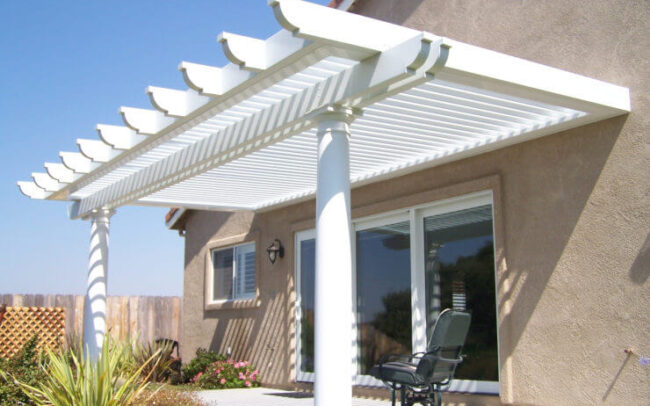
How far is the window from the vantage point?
13914 millimetres

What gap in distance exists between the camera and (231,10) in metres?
17.2

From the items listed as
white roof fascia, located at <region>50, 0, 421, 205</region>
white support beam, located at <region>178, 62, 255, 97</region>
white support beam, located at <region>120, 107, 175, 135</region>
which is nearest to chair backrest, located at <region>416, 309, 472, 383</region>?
white roof fascia, located at <region>50, 0, 421, 205</region>

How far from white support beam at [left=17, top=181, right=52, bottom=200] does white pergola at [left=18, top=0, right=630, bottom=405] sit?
1.19 meters

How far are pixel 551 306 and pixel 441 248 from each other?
1.87m

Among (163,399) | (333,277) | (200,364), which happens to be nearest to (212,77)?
(333,277)

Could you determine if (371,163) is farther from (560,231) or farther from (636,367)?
(636,367)

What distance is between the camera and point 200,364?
13492 millimetres

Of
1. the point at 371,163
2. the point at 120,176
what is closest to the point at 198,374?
the point at 120,176

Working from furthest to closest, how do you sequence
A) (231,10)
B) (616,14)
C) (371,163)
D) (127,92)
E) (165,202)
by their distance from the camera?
(127,92) < (231,10) < (165,202) < (371,163) < (616,14)

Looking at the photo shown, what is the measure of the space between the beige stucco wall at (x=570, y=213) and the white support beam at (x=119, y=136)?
3.59 m

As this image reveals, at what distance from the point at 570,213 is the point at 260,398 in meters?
5.65

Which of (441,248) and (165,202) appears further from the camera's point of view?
(165,202)

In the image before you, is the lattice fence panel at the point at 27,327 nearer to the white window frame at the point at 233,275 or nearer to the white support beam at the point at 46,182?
the white window frame at the point at 233,275

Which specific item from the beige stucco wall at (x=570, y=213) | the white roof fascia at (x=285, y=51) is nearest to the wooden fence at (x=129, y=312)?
the beige stucco wall at (x=570, y=213)
